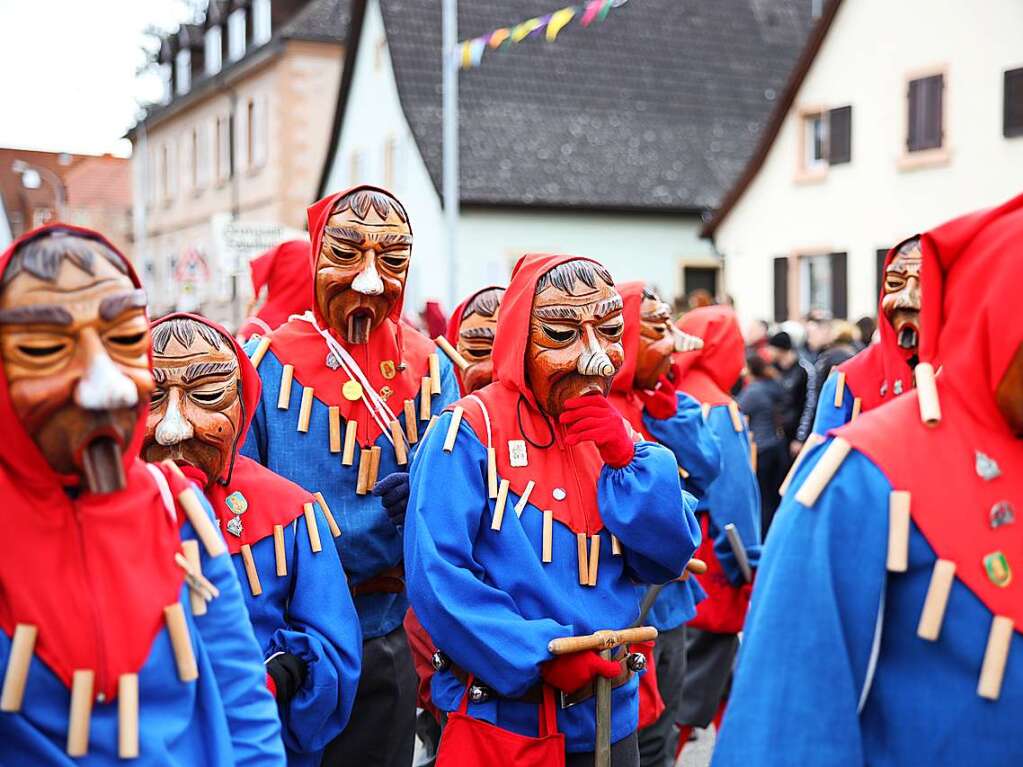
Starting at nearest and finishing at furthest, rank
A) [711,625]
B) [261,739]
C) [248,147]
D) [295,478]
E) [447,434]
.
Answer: [261,739]
[447,434]
[295,478]
[711,625]
[248,147]

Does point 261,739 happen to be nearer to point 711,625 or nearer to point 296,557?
point 296,557

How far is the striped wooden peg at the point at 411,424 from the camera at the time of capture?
5.10 metres

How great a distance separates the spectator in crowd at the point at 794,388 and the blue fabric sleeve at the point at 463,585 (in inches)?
272

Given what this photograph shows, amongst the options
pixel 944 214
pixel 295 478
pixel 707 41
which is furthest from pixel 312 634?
pixel 707 41

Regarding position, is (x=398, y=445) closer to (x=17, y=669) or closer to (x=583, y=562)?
(x=583, y=562)

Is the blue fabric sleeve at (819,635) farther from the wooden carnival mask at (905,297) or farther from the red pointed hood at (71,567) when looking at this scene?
the wooden carnival mask at (905,297)

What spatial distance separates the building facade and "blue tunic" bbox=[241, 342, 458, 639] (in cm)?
2071

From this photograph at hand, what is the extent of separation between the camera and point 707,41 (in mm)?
31484

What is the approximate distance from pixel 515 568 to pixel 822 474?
4.83 ft

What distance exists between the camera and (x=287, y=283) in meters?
6.87

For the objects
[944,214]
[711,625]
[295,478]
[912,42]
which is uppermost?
[912,42]

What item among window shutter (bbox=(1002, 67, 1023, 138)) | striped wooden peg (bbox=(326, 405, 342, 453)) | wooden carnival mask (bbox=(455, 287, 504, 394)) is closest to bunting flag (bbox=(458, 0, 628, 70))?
window shutter (bbox=(1002, 67, 1023, 138))

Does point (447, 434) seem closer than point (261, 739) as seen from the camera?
No

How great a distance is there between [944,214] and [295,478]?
17.8 metres
